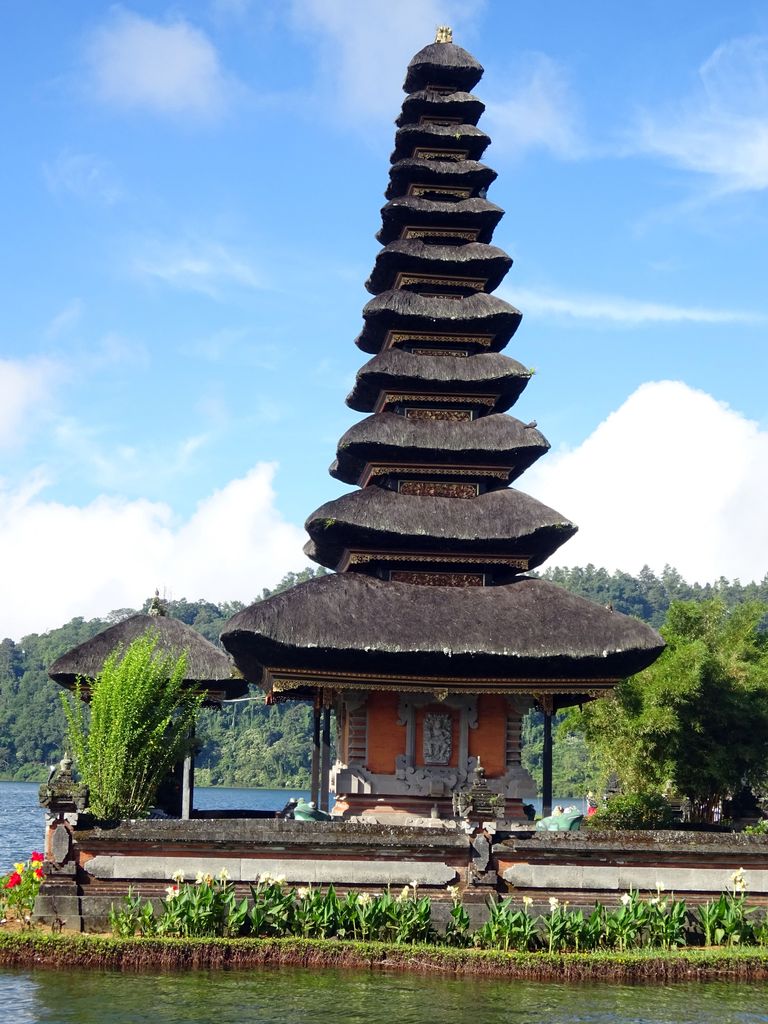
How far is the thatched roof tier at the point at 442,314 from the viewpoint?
103 ft

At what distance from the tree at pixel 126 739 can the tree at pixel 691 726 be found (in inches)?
714

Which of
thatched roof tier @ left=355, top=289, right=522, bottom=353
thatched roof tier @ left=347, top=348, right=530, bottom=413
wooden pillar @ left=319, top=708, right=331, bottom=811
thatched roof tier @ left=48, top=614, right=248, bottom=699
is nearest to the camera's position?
wooden pillar @ left=319, top=708, right=331, bottom=811

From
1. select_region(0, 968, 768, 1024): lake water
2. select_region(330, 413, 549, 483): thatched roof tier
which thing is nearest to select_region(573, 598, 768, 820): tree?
select_region(330, 413, 549, 483): thatched roof tier

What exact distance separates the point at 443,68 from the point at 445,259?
5.52 metres

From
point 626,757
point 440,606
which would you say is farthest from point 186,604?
point 440,606

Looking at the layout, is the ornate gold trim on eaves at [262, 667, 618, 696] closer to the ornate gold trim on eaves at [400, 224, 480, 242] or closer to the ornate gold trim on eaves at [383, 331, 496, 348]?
the ornate gold trim on eaves at [383, 331, 496, 348]

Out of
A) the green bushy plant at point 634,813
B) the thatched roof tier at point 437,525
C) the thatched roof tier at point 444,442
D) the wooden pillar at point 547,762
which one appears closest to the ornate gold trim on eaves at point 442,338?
the thatched roof tier at point 444,442

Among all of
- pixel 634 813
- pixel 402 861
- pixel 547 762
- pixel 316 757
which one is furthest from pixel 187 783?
pixel 634 813

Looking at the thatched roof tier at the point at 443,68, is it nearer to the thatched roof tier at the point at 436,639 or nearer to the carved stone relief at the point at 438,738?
the thatched roof tier at the point at 436,639

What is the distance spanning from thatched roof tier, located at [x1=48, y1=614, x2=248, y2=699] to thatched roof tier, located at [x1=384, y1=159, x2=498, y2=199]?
12741 millimetres

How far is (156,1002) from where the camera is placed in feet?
55.8

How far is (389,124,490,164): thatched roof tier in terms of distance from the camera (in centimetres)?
3325

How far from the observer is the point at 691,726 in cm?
3891

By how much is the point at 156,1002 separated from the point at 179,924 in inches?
116
